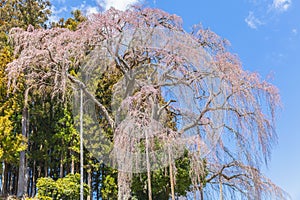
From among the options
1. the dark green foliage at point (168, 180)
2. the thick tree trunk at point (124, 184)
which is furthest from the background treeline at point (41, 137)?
the thick tree trunk at point (124, 184)

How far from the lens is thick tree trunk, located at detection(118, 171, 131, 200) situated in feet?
33.1

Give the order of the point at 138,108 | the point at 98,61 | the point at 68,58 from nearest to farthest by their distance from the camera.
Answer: the point at 138,108, the point at 68,58, the point at 98,61

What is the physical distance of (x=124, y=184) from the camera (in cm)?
1028

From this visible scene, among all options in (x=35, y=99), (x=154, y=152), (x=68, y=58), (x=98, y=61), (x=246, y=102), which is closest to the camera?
(x=246, y=102)

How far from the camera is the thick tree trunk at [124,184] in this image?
1008 centimetres

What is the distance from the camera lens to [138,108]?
9836 mm

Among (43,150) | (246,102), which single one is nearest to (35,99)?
(43,150)

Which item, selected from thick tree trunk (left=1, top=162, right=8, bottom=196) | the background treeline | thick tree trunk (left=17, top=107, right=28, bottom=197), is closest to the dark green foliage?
the background treeline

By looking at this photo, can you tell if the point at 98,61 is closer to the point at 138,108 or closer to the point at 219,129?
the point at 138,108

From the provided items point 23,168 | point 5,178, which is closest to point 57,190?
point 23,168

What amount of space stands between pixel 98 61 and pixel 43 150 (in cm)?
548

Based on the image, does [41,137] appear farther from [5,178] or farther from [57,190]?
[57,190]

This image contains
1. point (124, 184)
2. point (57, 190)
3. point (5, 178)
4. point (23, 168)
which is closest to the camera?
point (124, 184)

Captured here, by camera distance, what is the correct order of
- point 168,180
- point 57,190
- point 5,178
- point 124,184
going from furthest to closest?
point 5,178 < point 57,190 < point 168,180 < point 124,184
